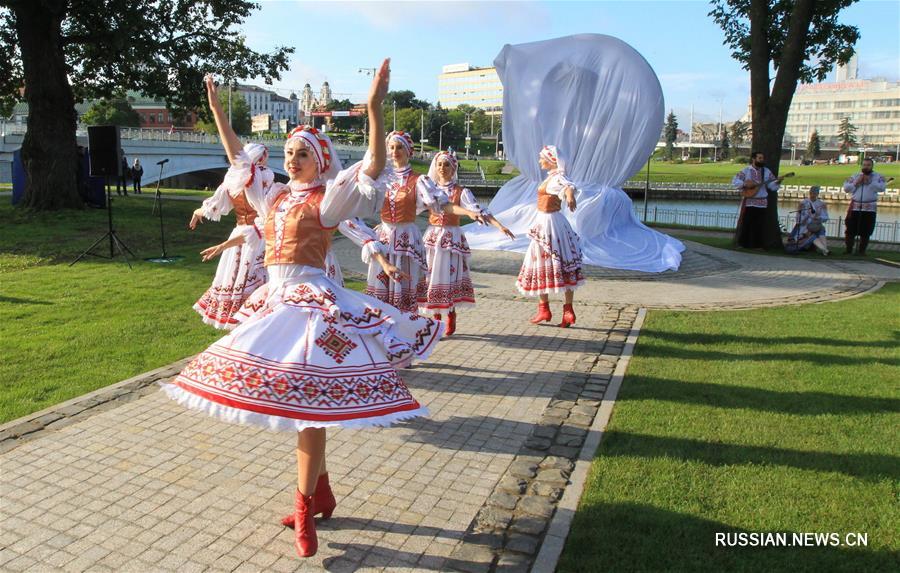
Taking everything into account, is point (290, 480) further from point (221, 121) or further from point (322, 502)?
point (221, 121)

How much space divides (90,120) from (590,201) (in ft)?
203

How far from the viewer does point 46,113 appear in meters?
18.1

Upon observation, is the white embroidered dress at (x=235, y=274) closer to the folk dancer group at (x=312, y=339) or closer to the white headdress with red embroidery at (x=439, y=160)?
the folk dancer group at (x=312, y=339)

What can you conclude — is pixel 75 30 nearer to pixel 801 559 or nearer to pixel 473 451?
pixel 473 451

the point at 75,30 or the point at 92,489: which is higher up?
the point at 75,30

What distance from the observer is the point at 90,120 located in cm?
6256

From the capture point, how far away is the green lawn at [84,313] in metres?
6.11

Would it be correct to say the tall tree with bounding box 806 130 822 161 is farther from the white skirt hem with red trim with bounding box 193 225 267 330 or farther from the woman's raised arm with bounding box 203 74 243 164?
the woman's raised arm with bounding box 203 74 243 164

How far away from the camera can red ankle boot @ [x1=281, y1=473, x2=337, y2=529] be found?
3765mm

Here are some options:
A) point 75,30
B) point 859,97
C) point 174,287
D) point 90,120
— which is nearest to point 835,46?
point 174,287

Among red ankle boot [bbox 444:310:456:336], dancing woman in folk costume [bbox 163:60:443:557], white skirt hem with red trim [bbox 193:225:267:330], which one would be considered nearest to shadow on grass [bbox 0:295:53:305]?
white skirt hem with red trim [bbox 193:225:267:330]

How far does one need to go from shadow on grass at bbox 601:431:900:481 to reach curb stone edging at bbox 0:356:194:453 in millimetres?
3965

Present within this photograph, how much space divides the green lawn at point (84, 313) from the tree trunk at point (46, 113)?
2.46m

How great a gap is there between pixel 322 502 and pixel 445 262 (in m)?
4.22
